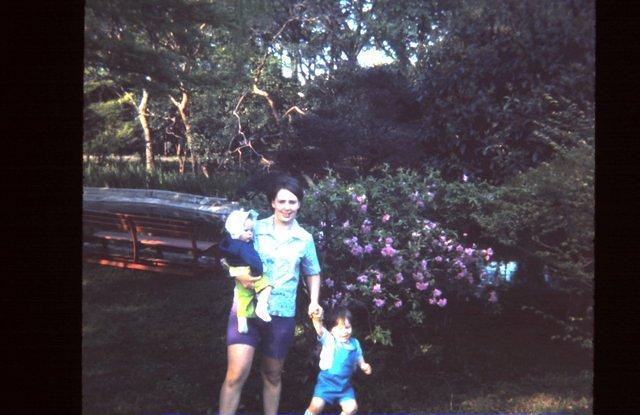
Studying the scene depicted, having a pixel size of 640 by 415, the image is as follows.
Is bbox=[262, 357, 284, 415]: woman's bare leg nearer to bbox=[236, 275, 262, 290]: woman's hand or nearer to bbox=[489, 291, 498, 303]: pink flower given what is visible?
bbox=[236, 275, 262, 290]: woman's hand

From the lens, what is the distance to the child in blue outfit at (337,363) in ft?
11.7

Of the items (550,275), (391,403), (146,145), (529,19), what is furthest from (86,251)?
(529,19)

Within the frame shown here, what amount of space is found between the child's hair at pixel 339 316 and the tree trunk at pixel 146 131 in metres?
1.64

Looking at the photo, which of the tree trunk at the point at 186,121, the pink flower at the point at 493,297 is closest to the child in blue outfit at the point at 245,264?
the tree trunk at the point at 186,121

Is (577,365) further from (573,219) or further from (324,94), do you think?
(324,94)

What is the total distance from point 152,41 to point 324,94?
126 cm

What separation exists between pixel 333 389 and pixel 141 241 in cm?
165

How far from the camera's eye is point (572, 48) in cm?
427

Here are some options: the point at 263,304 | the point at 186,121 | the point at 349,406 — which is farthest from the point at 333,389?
the point at 186,121

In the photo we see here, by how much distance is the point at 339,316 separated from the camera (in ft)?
11.7

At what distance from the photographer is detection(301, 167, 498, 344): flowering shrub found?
3887mm

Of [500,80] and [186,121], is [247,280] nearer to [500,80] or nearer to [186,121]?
[186,121]

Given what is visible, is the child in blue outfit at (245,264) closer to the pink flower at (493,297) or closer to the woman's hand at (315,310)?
the woman's hand at (315,310)

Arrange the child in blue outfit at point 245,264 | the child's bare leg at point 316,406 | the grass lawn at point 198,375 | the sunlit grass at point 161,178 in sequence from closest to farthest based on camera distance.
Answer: the child in blue outfit at point 245,264 < the child's bare leg at point 316,406 < the grass lawn at point 198,375 < the sunlit grass at point 161,178
